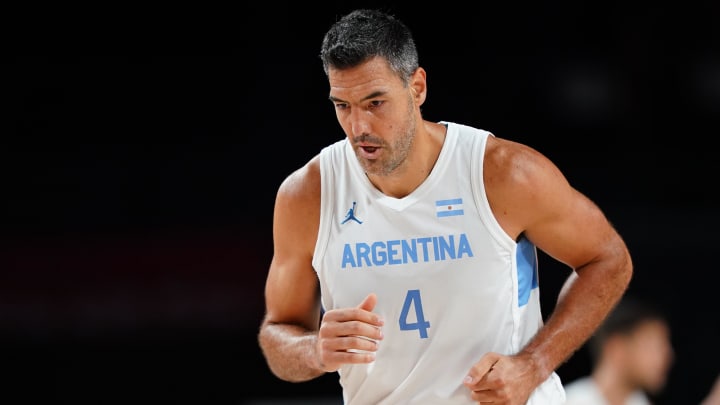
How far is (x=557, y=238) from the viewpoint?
331 cm

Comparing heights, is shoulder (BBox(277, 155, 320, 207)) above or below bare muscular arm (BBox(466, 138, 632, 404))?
above

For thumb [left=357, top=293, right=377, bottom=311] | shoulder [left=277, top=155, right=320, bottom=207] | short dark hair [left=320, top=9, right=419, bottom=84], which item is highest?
short dark hair [left=320, top=9, right=419, bottom=84]

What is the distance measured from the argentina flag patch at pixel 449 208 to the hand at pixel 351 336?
47 cm

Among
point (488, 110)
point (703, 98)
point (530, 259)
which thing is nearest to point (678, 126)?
point (703, 98)

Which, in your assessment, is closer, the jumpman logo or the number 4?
the number 4

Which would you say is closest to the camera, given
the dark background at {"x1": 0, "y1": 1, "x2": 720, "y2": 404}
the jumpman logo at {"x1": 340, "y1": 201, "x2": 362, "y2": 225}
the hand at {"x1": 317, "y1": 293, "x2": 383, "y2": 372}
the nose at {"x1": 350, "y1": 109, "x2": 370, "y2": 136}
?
the hand at {"x1": 317, "y1": 293, "x2": 383, "y2": 372}

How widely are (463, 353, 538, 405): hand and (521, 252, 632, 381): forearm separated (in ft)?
0.50

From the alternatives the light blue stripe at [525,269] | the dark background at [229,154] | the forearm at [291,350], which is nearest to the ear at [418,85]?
the light blue stripe at [525,269]

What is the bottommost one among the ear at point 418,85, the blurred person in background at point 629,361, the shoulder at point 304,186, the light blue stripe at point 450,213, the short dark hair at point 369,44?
the blurred person in background at point 629,361

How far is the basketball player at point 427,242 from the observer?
126 inches

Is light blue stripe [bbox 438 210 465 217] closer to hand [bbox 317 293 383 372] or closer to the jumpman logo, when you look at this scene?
the jumpman logo

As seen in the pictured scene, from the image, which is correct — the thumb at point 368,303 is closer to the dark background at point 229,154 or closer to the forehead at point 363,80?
the forehead at point 363,80

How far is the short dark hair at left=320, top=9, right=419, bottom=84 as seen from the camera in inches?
125

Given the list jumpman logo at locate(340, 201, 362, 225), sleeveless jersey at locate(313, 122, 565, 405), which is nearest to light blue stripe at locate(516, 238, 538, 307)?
sleeveless jersey at locate(313, 122, 565, 405)
